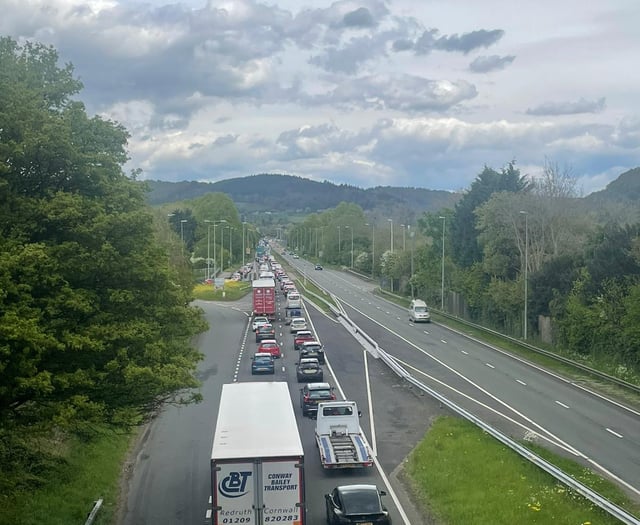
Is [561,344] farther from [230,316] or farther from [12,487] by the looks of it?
[12,487]

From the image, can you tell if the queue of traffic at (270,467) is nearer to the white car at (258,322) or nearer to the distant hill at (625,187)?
the white car at (258,322)

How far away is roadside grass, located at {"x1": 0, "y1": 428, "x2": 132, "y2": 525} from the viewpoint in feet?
66.2

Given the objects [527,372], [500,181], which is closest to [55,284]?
[527,372]

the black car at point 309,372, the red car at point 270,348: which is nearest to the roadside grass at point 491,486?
the black car at point 309,372

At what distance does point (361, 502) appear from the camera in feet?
61.5

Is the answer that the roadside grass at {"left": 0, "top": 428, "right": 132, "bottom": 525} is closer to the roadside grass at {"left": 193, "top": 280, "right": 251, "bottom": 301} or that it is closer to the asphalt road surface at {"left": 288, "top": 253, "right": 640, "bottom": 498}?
the asphalt road surface at {"left": 288, "top": 253, "right": 640, "bottom": 498}

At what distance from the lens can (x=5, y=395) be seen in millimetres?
17125

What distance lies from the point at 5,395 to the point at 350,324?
44.0 metres

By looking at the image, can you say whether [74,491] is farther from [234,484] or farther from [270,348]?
[270,348]

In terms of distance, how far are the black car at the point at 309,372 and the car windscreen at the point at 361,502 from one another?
68.5ft

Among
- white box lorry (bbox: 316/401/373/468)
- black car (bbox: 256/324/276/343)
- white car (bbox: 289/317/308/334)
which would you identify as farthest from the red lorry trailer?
white box lorry (bbox: 316/401/373/468)

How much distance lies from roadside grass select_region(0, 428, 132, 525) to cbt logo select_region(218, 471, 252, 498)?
5322mm

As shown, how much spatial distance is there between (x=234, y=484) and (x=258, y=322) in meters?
46.0

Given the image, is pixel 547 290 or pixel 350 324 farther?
pixel 350 324
